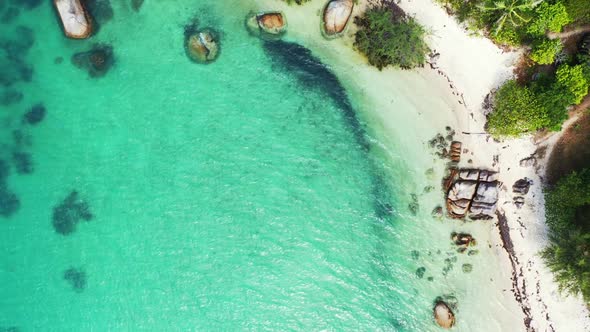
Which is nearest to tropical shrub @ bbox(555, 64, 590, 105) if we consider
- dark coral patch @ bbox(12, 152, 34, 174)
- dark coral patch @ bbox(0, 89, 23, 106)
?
dark coral patch @ bbox(12, 152, 34, 174)

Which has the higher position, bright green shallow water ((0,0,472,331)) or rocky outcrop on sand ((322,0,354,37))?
rocky outcrop on sand ((322,0,354,37))

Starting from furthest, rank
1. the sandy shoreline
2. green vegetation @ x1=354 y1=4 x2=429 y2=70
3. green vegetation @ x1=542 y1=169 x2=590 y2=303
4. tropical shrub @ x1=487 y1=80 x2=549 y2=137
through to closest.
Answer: the sandy shoreline
green vegetation @ x1=354 y1=4 x2=429 y2=70
tropical shrub @ x1=487 y1=80 x2=549 y2=137
green vegetation @ x1=542 y1=169 x2=590 y2=303

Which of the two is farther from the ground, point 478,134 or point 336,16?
point 336,16

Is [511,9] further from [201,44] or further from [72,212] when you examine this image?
[72,212]

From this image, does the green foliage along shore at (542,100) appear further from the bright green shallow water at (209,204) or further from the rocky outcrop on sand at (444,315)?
the rocky outcrop on sand at (444,315)

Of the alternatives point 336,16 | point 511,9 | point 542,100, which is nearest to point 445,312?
point 542,100

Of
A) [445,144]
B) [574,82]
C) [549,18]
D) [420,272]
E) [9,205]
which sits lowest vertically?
[9,205]

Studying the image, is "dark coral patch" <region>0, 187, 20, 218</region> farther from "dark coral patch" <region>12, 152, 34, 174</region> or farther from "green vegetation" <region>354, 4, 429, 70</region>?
"green vegetation" <region>354, 4, 429, 70</region>
